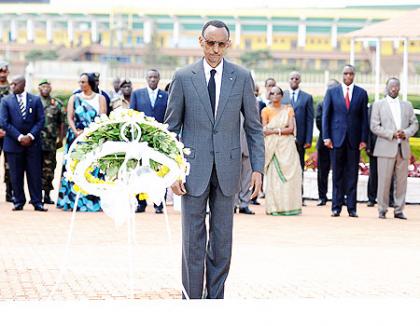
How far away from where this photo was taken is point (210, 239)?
333 inches

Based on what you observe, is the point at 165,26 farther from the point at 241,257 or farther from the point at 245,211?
the point at 241,257

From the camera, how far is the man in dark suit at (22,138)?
16094mm

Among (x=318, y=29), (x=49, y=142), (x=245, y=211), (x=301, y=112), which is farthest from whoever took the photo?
(x=318, y=29)

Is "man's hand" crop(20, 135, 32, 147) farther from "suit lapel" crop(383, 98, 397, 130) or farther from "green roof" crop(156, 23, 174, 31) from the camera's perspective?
"green roof" crop(156, 23, 174, 31)

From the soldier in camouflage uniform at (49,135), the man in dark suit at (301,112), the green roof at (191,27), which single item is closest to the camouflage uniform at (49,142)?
the soldier in camouflage uniform at (49,135)

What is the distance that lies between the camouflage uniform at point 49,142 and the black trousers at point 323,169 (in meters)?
3.66

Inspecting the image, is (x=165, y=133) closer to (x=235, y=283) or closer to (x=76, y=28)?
(x=235, y=283)

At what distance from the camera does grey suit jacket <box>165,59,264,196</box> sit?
8.32 m

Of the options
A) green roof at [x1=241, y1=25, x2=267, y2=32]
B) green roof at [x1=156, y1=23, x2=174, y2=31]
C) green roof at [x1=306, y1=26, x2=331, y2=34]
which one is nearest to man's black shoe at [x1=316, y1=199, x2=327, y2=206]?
green roof at [x1=306, y1=26, x2=331, y2=34]

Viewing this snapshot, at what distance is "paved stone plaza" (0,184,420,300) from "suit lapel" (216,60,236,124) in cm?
160

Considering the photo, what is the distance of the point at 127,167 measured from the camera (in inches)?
316

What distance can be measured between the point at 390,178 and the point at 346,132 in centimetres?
78

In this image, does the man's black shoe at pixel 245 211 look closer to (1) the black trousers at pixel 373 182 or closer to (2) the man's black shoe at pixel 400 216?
(2) the man's black shoe at pixel 400 216

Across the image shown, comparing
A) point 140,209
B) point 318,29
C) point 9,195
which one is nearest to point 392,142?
point 140,209
